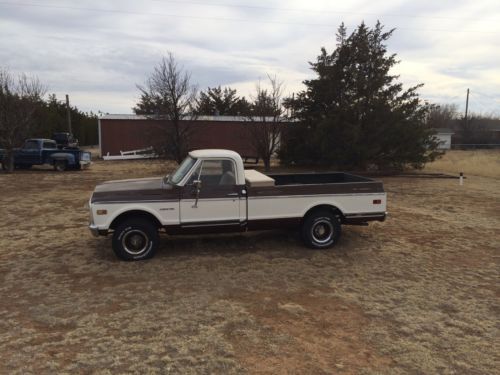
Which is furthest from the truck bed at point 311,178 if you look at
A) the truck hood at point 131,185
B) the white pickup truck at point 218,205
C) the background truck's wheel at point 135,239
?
the background truck's wheel at point 135,239

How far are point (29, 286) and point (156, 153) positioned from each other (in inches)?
657

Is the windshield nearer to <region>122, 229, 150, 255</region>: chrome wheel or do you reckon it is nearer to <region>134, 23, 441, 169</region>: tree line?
<region>122, 229, 150, 255</region>: chrome wheel

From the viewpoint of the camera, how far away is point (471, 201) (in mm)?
13477

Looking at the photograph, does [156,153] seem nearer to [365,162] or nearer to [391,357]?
[365,162]

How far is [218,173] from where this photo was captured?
718 centimetres

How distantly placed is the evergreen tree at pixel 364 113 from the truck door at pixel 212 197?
1579 cm

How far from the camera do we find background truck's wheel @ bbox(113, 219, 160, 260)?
6.83 meters

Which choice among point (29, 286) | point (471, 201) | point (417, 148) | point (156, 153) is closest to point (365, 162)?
point (417, 148)

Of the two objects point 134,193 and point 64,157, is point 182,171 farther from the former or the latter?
point 64,157

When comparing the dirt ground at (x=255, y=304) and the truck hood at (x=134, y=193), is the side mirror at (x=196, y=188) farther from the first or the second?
the dirt ground at (x=255, y=304)

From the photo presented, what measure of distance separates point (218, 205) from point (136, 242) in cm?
151

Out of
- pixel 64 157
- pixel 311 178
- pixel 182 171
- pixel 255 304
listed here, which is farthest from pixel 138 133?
pixel 255 304

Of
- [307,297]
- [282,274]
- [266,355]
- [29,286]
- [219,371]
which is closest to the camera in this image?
[219,371]

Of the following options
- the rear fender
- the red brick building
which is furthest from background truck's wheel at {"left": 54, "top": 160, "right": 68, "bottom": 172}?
the red brick building
